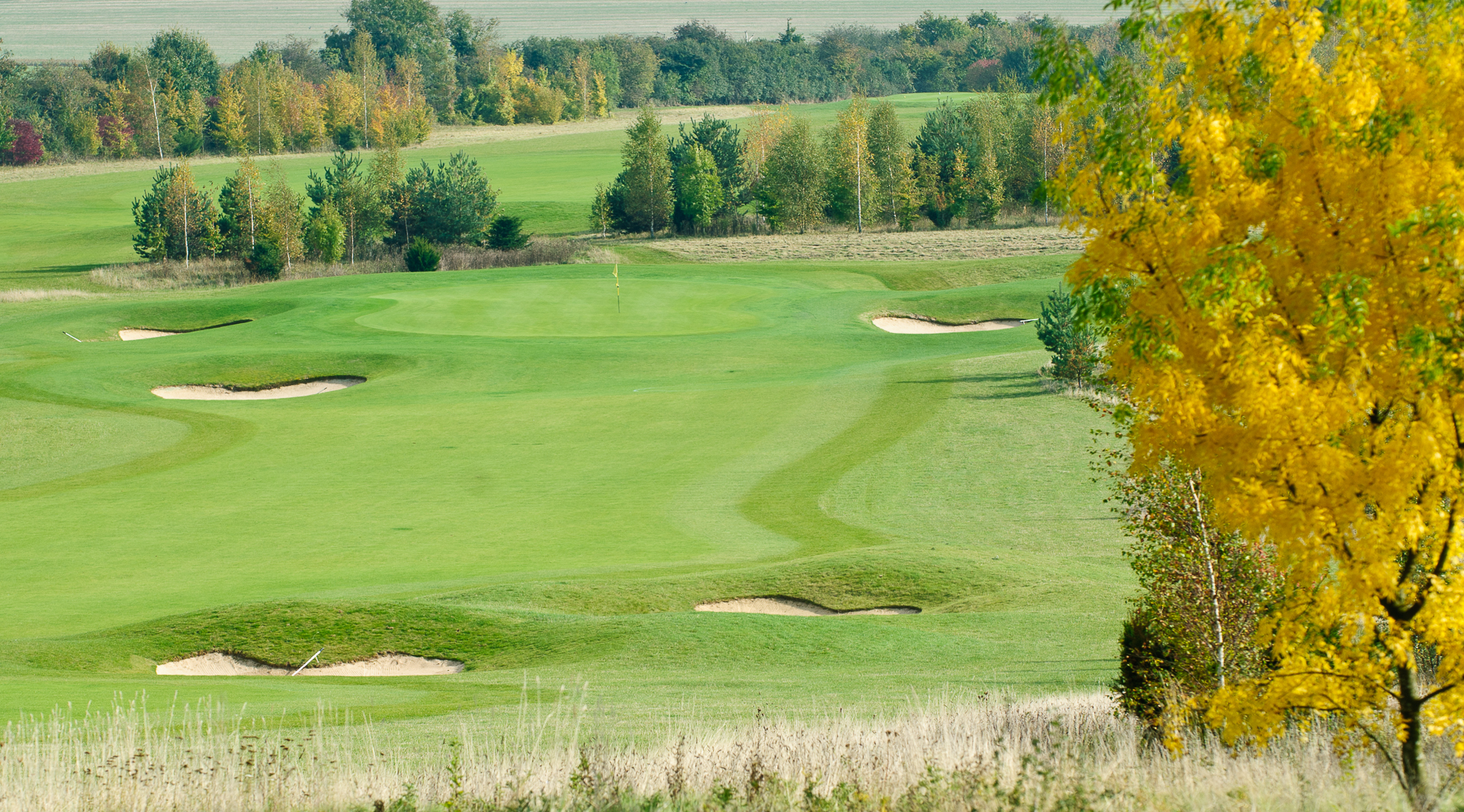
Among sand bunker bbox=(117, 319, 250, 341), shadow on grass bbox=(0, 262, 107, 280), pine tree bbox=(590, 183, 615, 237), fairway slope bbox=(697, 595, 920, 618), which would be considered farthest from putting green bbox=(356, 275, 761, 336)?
A: pine tree bbox=(590, 183, 615, 237)

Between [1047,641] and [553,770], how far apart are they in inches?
319

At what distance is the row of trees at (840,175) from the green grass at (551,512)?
4121 centimetres

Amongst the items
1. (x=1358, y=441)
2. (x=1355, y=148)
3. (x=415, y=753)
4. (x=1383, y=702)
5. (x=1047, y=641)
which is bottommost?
(x=1047, y=641)

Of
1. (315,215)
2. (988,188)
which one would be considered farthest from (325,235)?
(988,188)

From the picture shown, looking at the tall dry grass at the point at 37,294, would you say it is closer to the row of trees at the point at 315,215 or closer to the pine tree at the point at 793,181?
the row of trees at the point at 315,215

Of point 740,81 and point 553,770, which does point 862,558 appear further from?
point 740,81

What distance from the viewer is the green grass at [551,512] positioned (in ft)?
46.8

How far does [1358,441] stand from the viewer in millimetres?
6812

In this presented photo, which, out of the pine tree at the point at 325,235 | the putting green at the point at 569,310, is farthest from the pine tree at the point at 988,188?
the pine tree at the point at 325,235

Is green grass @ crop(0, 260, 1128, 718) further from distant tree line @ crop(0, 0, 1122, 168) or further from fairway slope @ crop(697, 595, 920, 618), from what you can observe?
distant tree line @ crop(0, 0, 1122, 168)

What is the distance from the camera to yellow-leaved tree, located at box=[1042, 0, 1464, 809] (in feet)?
21.5

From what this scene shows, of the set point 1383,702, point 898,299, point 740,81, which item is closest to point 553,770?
point 1383,702

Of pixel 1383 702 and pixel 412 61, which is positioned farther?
pixel 412 61

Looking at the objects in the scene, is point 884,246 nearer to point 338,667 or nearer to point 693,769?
point 338,667
